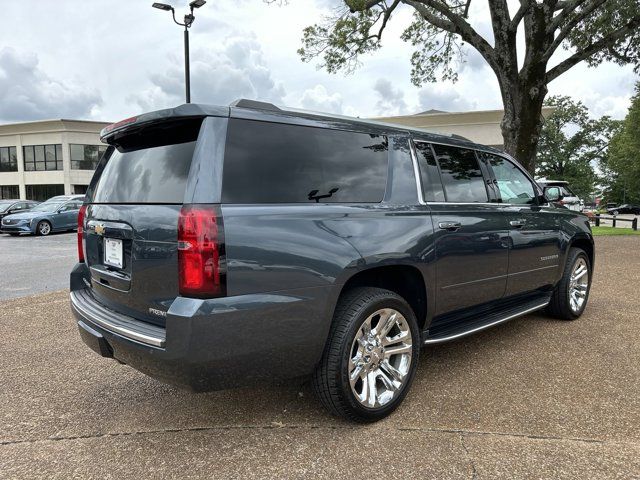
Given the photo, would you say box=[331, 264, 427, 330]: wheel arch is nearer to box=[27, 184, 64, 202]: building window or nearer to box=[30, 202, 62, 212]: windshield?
box=[30, 202, 62, 212]: windshield

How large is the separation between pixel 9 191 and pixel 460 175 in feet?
168

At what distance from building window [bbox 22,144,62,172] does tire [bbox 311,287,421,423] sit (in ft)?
148

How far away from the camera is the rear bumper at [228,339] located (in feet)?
7.68

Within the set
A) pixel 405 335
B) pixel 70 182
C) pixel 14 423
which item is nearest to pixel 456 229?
pixel 405 335

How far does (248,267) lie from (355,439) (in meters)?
1.21

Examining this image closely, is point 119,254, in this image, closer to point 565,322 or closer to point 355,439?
point 355,439

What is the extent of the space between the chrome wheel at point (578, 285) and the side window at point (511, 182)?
1088 millimetres

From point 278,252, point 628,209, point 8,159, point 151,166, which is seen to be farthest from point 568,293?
point 628,209

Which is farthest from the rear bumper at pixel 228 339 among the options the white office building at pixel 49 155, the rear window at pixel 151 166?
the white office building at pixel 49 155

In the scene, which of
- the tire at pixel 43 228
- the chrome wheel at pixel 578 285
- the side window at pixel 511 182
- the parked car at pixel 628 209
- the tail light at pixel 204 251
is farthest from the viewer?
the parked car at pixel 628 209

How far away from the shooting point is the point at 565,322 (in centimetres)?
511

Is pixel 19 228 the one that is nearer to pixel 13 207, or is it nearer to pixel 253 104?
pixel 13 207

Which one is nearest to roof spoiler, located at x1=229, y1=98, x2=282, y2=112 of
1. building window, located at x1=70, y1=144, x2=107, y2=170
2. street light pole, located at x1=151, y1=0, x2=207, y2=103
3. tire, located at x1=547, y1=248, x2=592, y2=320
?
tire, located at x1=547, y1=248, x2=592, y2=320

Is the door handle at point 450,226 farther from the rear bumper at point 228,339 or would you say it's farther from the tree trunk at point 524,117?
the tree trunk at point 524,117
